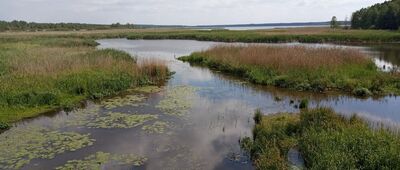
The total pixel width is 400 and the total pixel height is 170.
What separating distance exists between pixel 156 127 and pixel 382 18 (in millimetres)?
62687

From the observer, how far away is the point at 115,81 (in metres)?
17.6

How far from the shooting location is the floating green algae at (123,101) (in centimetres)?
1489

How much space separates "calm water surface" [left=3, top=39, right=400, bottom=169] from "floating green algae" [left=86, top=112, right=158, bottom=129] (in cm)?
38

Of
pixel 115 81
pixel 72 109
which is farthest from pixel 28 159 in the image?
pixel 115 81

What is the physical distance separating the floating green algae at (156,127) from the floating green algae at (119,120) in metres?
0.47

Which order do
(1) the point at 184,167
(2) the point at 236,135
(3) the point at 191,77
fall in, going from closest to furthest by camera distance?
(1) the point at 184,167 → (2) the point at 236,135 → (3) the point at 191,77

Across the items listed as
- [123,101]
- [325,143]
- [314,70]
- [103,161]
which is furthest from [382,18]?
[103,161]

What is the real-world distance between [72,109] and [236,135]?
688cm

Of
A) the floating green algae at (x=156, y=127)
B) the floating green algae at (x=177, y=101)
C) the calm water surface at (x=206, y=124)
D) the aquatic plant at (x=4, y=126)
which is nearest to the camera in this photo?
the calm water surface at (x=206, y=124)

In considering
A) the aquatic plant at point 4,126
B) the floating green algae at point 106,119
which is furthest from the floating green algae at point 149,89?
the aquatic plant at point 4,126

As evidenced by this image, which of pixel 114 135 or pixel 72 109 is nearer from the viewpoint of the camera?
pixel 114 135

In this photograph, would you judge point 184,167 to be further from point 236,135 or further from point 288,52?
point 288,52

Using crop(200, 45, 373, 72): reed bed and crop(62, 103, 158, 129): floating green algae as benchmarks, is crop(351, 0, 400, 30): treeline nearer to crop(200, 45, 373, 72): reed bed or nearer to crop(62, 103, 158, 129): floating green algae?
crop(200, 45, 373, 72): reed bed

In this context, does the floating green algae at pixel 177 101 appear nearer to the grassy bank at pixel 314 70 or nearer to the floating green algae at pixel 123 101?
the floating green algae at pixel 123 101
